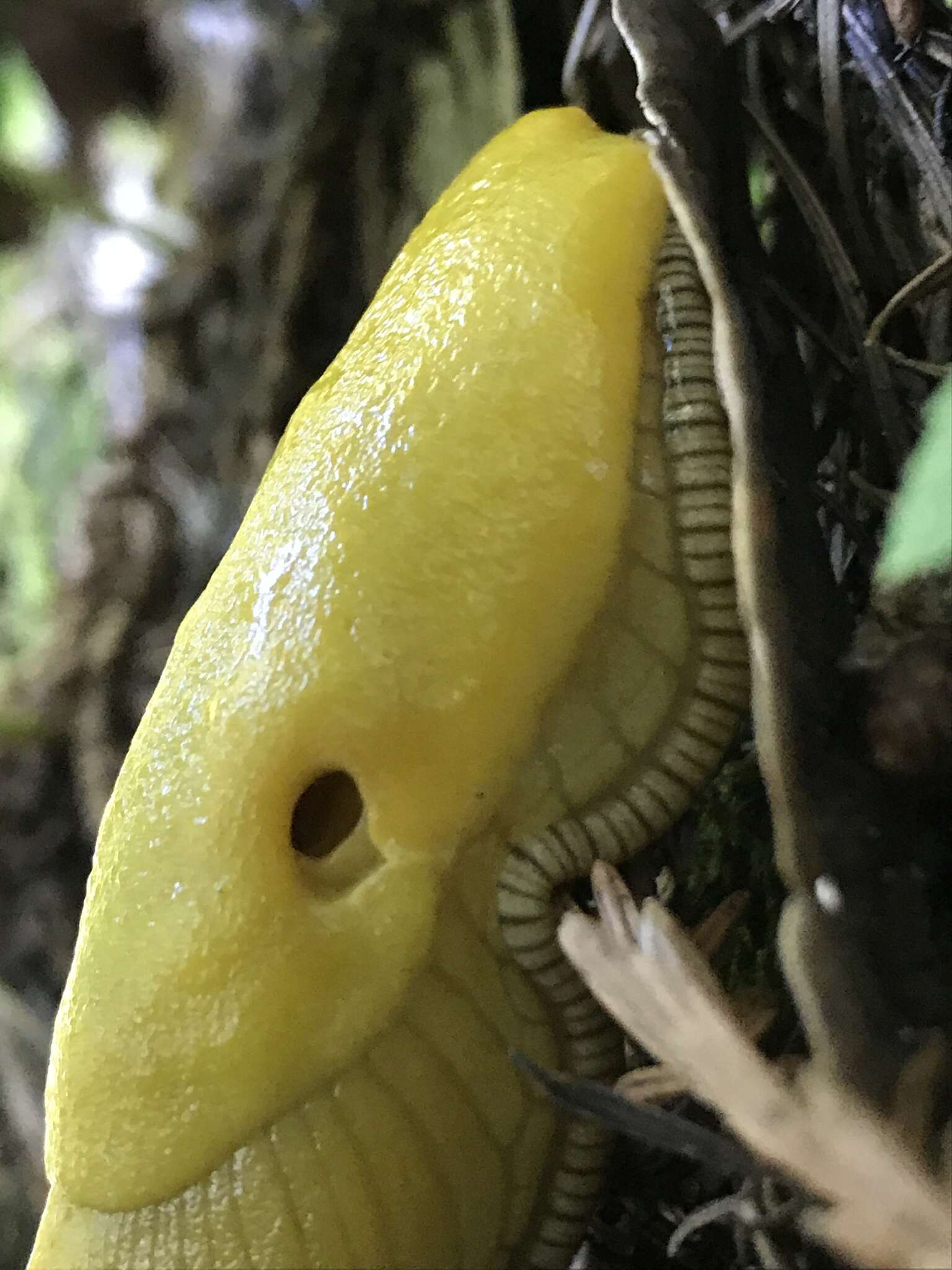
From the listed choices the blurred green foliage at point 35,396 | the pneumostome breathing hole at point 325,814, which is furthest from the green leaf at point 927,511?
the blurred green foliage at point 35,396

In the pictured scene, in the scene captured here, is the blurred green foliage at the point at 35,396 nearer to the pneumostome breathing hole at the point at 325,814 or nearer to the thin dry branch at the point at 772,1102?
the pneumostome breathing hole at the point at 325,814

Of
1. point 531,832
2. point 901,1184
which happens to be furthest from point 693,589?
point 901,1184

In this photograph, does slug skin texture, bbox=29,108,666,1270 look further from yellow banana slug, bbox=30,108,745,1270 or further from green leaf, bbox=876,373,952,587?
green leaf, bbox=876,373,952,587

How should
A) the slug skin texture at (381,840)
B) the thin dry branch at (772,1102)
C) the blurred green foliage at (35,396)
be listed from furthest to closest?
the blurred green foliage at (35,396) → the slug skin texture at (381,840) → the thin dry branch at (772,1102)

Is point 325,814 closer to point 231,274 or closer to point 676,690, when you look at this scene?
point 676,690

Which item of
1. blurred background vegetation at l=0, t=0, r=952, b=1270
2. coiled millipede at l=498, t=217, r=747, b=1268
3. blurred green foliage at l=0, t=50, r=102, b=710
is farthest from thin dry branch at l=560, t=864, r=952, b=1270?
blurred green foliage at l=0, t=50, r=102, b=710

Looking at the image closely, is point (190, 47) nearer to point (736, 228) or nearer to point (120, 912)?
point (736, 228)
